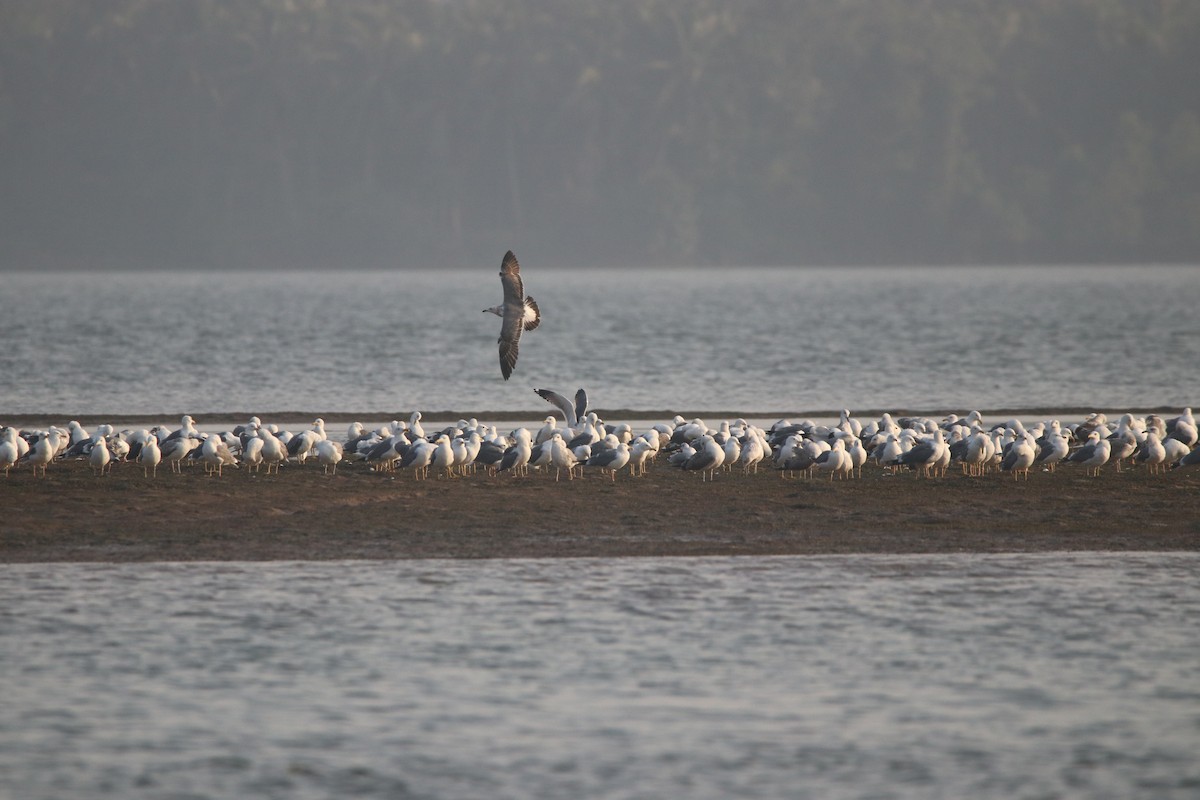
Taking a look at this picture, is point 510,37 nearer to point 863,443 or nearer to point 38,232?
point 38,232

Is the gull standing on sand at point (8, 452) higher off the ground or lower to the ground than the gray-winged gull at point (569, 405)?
lower

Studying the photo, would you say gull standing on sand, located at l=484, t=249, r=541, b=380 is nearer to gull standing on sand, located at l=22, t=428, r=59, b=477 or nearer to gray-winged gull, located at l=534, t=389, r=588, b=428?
gray-winged gull, located at l=534, t=389, r=588, b=428

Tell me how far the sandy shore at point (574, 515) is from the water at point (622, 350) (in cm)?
1277

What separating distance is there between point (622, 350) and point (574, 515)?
1479 inches

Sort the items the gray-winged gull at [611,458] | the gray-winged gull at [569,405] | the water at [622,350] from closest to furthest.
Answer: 1. the gray-winged gull at [611,458]
2. the gray-winged gull at [569,405]
3. the water at [622,350]

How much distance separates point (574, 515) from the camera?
1972 cm

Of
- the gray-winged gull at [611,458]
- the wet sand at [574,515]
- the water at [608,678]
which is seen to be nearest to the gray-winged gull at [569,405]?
the wet sand at [574,515]

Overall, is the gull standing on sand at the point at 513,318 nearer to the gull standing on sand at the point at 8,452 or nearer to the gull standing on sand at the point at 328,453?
the gull standing on sand at the point at 328,453

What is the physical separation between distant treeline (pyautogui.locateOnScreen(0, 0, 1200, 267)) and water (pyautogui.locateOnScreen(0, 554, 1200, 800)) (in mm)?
135845

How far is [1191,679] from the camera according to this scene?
1334 cm

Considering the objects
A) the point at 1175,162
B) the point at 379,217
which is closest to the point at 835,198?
the point at 1175,162

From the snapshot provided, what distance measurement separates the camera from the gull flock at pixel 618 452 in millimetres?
22578

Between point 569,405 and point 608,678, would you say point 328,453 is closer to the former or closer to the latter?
point 569,405

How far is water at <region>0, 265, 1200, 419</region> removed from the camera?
→ 38156 millimetres
